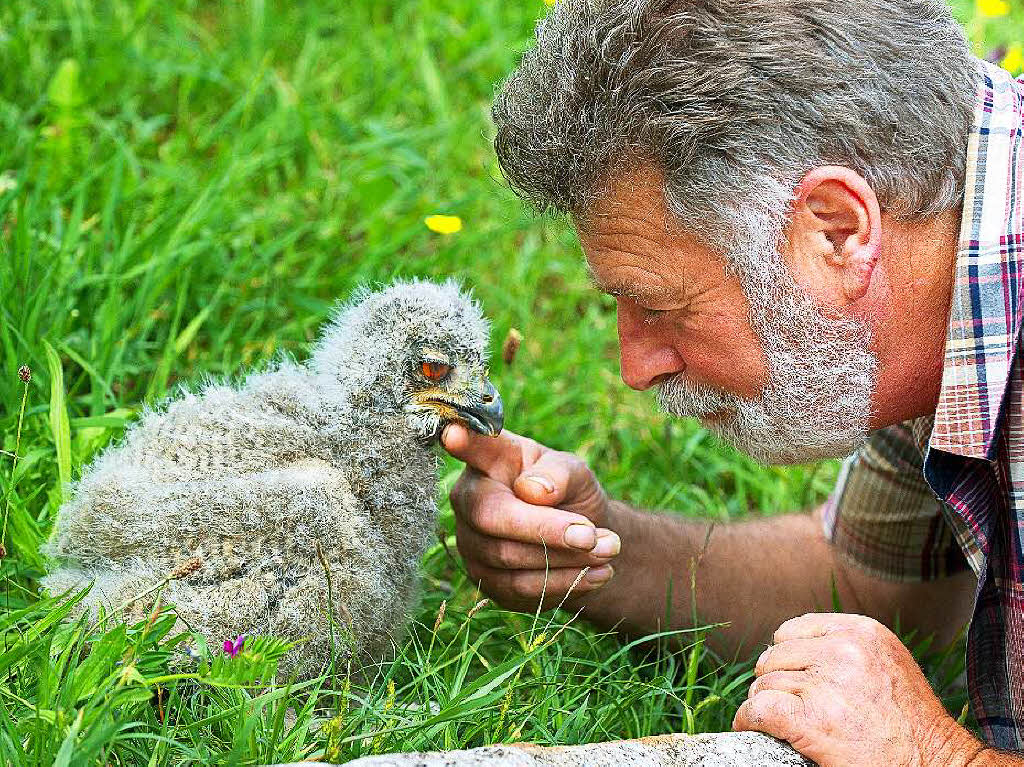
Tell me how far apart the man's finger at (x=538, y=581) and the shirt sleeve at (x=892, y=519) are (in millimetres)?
1016

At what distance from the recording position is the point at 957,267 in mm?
3225

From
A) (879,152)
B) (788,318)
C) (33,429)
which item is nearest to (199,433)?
(33,429)

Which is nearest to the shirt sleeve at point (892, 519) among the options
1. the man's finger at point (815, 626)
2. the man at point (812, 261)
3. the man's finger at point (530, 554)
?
the man at point (812, 261)

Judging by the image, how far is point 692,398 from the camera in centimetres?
356

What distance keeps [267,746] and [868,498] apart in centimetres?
237

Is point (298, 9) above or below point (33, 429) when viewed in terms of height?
above

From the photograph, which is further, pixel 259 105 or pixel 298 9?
pixel 298 9

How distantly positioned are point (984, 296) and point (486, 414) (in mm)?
1362

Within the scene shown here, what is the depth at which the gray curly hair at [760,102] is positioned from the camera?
3.14 m

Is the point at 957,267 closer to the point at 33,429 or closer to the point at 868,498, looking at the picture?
the point at 868,498

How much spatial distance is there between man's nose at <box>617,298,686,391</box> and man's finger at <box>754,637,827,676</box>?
2.68ft

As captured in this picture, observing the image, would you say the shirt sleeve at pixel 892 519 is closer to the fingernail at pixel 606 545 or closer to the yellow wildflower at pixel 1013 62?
the fingernail at pixel 606 545

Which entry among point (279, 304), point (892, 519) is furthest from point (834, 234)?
point (279, 304)

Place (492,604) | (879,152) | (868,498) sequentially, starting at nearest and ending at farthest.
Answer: (879,152)
(492,604)
(868,498)
